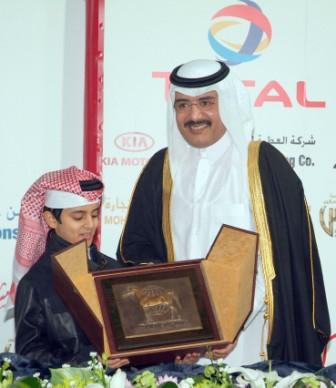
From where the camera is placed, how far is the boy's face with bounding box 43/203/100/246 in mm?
3926

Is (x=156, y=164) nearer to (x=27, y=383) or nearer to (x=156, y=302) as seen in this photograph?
(x=156, y=302)

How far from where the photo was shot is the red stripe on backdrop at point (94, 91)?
5254 mm

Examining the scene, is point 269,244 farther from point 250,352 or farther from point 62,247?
point 62,247

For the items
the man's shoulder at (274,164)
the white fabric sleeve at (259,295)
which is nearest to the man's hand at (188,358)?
the white fabric sleeve at (259,295)

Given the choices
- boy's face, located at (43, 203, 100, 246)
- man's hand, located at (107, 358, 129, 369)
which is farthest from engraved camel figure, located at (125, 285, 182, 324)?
boy's face, located at (43, 203, 100, 246)

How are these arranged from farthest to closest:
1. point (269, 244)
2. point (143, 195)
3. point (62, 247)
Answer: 1. point (143, 195)
2. point (269, 244)
3. point (62, 247)

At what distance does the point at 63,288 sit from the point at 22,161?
1.87m

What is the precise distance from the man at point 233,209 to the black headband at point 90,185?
0.42 m

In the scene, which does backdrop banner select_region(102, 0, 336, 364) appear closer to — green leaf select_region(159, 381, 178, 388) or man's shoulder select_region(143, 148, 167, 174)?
man's shoulder select_region(143, 148, 167, 174)

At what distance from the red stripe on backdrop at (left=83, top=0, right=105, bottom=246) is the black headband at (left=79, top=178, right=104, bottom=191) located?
1285mm

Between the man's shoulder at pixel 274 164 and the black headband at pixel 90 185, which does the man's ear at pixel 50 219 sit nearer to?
the black headband at pixel 90 185

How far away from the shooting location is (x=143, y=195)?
14.5 feet

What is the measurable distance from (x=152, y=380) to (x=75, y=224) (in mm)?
1549

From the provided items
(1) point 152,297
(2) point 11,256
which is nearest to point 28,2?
(2) point 11,256
